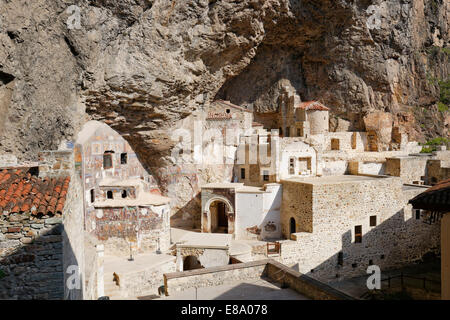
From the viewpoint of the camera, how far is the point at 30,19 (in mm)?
15539

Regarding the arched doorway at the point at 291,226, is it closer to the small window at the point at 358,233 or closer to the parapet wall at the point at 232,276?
the small window at the point at 358,233

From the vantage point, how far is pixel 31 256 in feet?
20.2

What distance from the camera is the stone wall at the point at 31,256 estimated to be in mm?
6133

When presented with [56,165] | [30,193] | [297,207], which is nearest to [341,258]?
[297,207]

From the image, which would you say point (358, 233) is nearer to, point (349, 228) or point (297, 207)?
point (349, 228)

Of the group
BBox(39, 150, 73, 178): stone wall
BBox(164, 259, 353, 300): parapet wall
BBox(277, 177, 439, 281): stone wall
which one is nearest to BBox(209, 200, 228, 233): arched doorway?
BBox(277, 177, 439, 281): stone wall

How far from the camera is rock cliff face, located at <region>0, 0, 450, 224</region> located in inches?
632

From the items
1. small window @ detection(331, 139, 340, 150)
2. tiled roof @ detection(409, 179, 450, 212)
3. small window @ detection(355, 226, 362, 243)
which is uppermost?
small window @ detection(331, 139, 340, 150)

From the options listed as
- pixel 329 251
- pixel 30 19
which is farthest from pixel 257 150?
pixel 30 19

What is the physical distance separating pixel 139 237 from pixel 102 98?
8.06 m

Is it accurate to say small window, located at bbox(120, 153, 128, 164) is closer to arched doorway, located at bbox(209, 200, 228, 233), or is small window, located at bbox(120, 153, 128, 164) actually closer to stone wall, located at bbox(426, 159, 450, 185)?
arched doorway, located at bbox(209, 200, 228, 233)

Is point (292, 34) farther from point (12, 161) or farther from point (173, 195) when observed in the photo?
point (12, 161)

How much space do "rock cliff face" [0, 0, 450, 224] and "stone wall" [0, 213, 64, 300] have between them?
10921 mm

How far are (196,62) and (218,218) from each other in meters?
11.0
